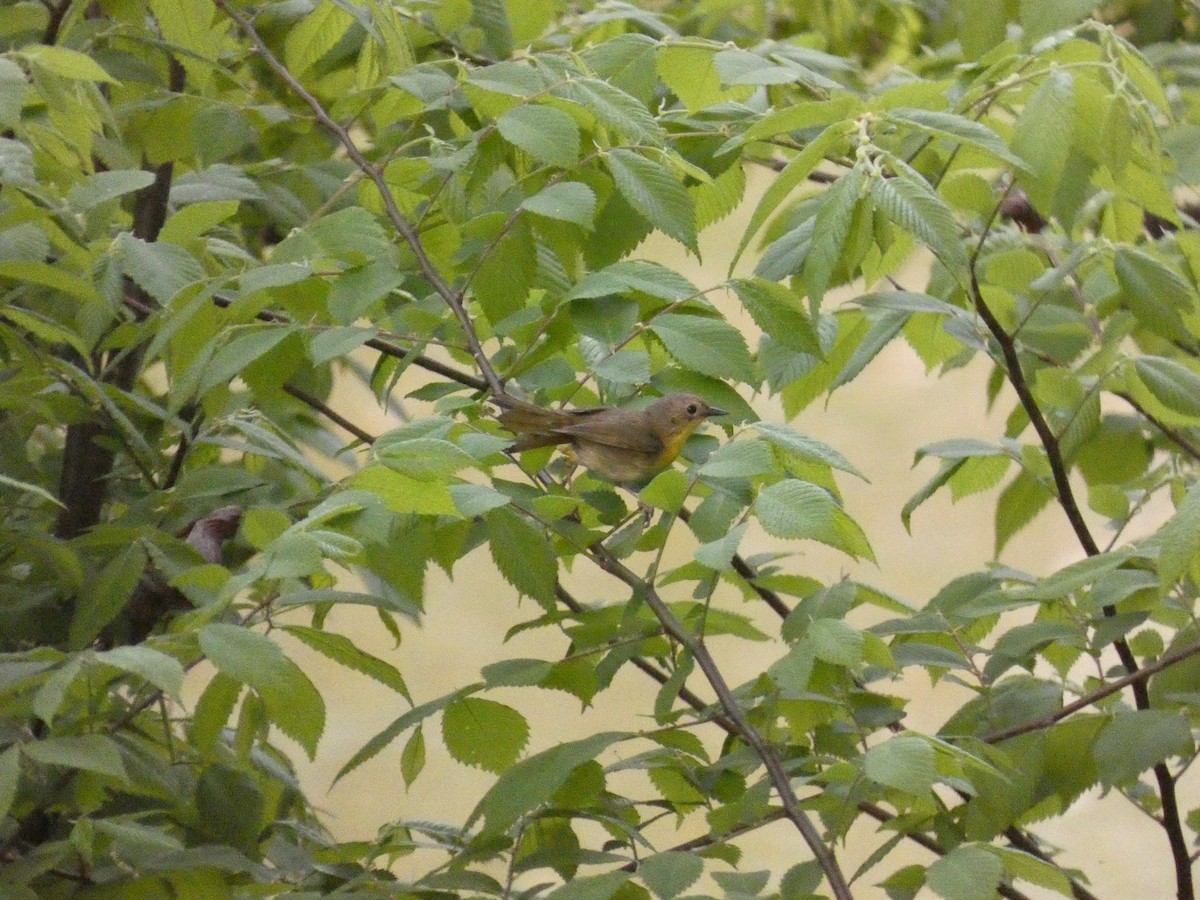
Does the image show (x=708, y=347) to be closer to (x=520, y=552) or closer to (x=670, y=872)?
(x=520, y=552)

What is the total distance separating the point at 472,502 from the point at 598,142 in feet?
1.33

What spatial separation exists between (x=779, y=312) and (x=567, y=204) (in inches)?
6.9

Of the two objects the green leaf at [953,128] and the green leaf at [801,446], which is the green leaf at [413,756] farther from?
the green leaf at [953,128]

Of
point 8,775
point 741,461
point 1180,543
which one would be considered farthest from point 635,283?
point 8,775

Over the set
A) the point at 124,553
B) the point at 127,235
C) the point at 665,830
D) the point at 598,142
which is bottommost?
the point at 665,830

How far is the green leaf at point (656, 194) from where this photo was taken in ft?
3.08

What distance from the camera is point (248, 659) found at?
741 millimetres

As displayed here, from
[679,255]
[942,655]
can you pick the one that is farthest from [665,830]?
[942,655]

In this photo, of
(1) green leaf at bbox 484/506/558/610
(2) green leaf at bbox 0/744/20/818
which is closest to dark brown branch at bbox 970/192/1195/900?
(1) green leaf at bbox 484/506/558/610

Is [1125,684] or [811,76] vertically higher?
[811,76]

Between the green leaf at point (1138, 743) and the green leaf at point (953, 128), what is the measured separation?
414mm

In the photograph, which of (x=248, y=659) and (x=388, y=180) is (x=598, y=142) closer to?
(x=388, y=180)

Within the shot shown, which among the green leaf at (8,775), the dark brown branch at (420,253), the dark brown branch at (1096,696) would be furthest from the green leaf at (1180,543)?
the green leaf at (8,775)

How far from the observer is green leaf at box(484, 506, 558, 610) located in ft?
2.98
